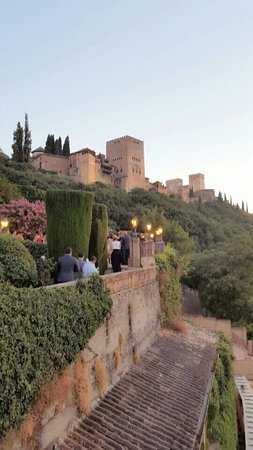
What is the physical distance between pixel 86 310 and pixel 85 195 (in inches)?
182

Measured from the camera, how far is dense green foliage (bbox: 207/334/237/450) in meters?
10.5

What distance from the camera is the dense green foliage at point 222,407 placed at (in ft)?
34.6

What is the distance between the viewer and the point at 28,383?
4320mm

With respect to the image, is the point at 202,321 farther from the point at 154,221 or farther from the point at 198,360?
the point at 154,221

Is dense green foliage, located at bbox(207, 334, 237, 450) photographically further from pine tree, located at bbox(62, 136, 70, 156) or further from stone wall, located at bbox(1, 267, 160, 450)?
pine tree, located at bbox(62, 136, 70, 156)

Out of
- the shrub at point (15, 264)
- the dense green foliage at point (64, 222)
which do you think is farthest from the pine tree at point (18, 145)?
the shrub at point (15, 264)

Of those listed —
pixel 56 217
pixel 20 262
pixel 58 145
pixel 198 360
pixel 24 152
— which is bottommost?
pixel 198 360

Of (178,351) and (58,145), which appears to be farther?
(58,145)

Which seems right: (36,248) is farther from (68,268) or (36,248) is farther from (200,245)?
(200,245)

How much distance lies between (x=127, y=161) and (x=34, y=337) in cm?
8612

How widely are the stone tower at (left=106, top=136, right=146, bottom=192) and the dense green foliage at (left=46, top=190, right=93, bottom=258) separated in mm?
78057

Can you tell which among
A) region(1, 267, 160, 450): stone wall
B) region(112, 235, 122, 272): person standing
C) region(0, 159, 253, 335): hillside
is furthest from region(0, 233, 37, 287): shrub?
region(0, 159, 253, 335): hillside

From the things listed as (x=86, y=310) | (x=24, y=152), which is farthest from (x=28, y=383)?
(x=24, y=152)

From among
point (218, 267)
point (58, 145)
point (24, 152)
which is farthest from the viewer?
point (58, 145)
